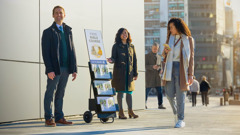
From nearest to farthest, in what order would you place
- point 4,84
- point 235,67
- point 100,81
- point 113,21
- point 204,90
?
point 4,84 < point 100,81 < point 113,21 < point 204,90 < point 235,67

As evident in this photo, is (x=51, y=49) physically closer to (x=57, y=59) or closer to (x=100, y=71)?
(x=57, y=59)

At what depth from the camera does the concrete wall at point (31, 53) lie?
26.9 feet

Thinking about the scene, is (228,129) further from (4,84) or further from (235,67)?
(235,67)

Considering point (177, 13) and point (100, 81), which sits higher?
point (177, 13)

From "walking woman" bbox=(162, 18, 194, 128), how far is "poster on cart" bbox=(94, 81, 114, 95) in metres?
1.44

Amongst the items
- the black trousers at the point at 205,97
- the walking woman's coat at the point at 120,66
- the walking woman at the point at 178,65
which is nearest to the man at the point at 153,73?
the walking woman's coat at the point at 120,66

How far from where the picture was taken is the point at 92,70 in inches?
336

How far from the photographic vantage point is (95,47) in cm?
865

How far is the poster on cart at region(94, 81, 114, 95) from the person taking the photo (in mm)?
8562

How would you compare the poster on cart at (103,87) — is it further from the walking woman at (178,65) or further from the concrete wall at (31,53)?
the walking woman at (178,65)

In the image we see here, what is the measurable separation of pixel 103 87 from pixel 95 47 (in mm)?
774

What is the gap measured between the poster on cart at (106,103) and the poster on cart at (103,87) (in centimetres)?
11

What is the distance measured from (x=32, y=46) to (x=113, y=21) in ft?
11.2

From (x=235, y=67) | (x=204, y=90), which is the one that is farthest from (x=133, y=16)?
(x=235, y=67)
